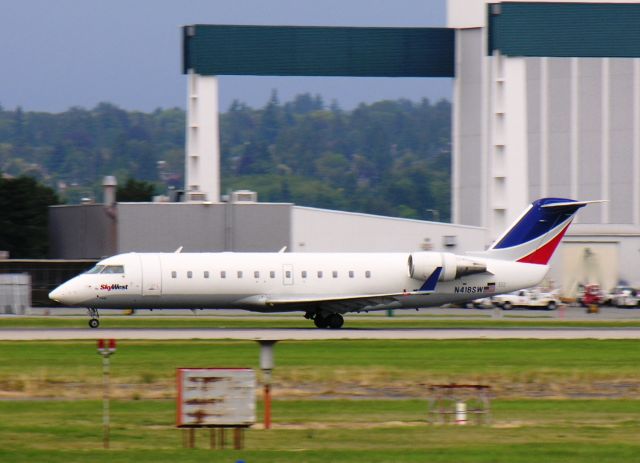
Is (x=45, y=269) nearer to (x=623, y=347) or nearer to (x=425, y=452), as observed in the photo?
(x=623, y=347)

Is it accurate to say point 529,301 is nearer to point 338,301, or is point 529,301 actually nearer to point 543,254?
point 543,254

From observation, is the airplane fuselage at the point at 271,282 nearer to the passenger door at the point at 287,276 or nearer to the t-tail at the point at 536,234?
the passenger door at the point at 287,276

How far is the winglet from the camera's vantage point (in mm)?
44594

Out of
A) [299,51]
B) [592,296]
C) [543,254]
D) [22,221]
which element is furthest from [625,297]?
[22,221]

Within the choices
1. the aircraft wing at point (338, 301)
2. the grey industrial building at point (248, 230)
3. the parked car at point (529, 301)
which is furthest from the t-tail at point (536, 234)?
the parked car at point (529, 301)

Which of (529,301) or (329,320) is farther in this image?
(529,301)

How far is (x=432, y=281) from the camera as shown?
147 feet

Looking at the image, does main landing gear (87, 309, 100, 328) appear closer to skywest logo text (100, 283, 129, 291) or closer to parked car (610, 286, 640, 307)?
skywest logo text (100, 283, 129, 291)

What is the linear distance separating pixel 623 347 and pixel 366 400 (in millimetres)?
15298

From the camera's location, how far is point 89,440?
18438 millimetres

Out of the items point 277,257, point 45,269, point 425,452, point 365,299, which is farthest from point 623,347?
point 45,269

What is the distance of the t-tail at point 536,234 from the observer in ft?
153

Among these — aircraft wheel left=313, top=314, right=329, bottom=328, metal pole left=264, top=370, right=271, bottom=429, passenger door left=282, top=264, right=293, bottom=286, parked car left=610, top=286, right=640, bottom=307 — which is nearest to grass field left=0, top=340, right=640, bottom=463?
metal pole left=264, top=370, right=271, bottom=429

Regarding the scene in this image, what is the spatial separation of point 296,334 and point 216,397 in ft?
75.9
